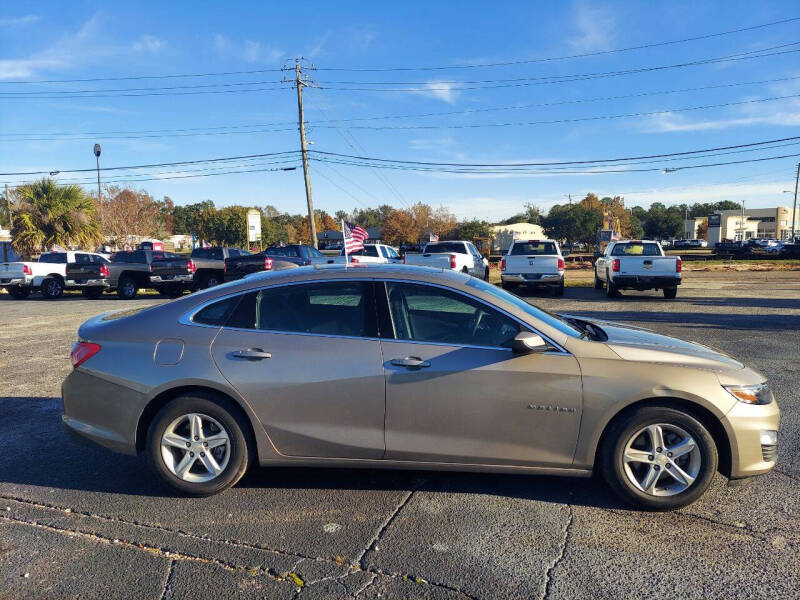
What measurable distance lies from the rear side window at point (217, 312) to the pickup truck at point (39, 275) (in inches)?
770

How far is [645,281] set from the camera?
16.2m

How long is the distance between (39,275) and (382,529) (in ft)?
69.8

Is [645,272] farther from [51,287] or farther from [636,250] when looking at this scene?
[51,287]

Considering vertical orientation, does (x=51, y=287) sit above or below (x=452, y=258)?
below

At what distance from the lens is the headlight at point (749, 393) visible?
3717 millimetres

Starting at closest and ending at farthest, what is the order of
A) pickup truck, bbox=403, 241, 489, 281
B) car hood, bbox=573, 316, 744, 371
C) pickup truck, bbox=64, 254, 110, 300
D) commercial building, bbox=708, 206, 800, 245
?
car hood, bbox=573, 316, 744, 371 → pickup truck, bbox=403, 241, 489, 281 → pickup truck, bbox=64, 254, 110, 300 → commercial building, bbox=708, 206, 800, 245

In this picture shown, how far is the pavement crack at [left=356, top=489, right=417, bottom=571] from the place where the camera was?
10.5ft

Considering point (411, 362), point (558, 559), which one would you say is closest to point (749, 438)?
point (558, 559)

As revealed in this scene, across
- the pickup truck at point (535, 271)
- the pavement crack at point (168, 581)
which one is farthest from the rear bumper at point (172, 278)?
the pavement crack at point (168, 581)

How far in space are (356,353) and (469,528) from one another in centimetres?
128

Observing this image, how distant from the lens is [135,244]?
56.8m

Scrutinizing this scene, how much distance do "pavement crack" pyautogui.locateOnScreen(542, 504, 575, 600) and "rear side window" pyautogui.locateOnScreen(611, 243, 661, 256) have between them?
14.9m

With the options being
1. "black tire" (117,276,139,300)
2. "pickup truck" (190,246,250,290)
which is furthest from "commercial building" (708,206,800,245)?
"black tire" (117,276,139,300)

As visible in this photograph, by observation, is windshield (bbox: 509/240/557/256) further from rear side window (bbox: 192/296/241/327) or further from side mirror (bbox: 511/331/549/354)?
rear side window (bbox: 192/296/241/327)
